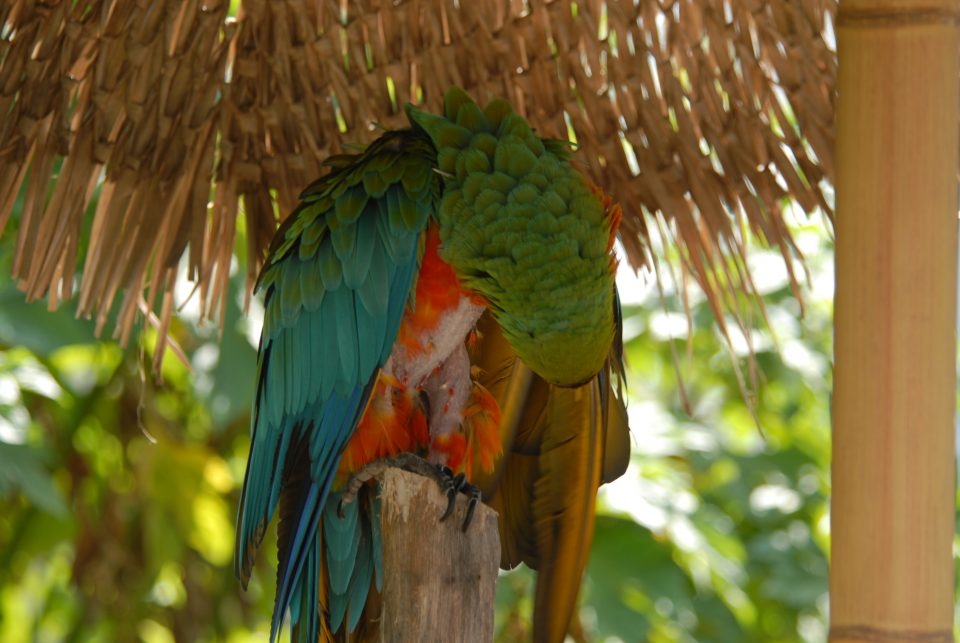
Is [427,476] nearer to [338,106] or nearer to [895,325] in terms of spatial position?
[895,325]

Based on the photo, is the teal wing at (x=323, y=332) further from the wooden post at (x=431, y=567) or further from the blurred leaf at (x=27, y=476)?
the blurred leaf at (x=27, y=476)

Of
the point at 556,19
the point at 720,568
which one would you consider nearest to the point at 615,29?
the point at 556,19

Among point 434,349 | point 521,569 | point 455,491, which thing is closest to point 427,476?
point 455,491

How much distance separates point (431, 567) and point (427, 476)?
14 cm

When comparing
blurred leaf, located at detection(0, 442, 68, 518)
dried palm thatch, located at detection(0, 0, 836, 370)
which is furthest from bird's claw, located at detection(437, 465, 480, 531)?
blurred leaf, located at detection(0, 442, 68, 518)

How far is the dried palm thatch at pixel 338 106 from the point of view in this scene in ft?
4.85

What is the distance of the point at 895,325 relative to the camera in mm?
968

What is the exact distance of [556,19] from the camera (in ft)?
5.14

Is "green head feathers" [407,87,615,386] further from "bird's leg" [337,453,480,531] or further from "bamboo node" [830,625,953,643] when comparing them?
"bamboo node" [830,625,953,643]

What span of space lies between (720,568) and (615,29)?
1.22 metres

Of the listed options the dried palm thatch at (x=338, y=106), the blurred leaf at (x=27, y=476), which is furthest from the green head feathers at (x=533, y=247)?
the blurred leaf at (x=27, y=476)

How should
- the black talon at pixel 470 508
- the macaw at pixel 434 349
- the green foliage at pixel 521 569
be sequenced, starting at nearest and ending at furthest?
the black talon at pixel 470 508
the macaw at pixel 434 349
the green foliage at pixel 521 569

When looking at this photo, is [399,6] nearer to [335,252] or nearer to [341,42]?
[341,42]

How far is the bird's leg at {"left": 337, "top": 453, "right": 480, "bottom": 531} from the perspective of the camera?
3.63ft
